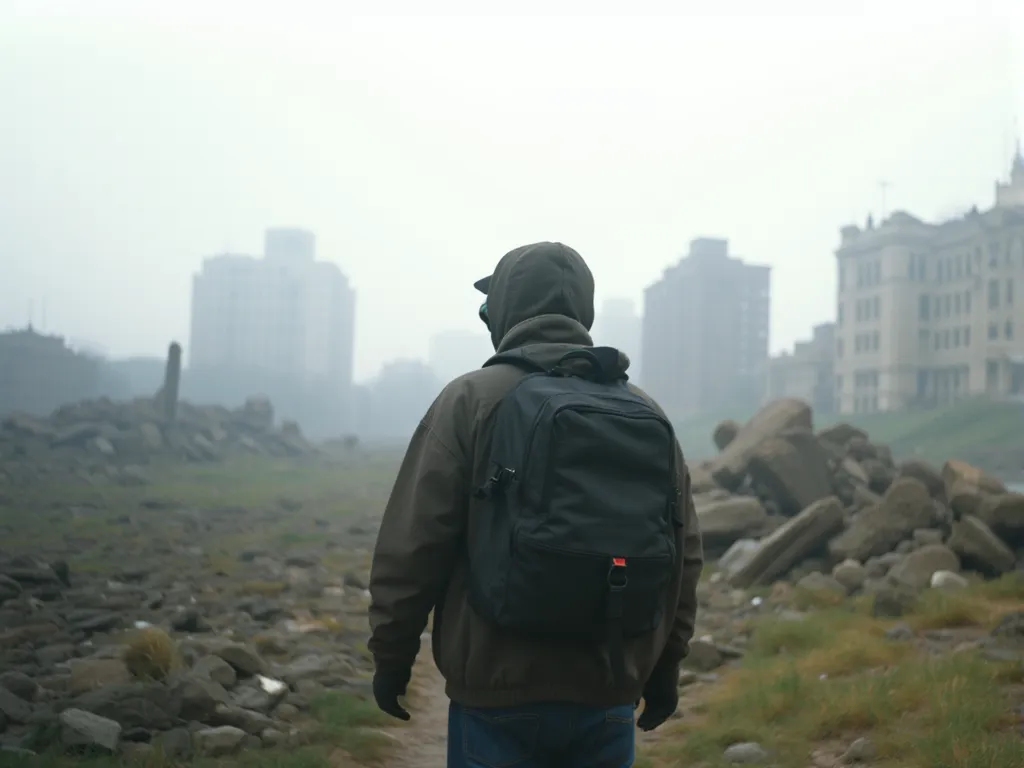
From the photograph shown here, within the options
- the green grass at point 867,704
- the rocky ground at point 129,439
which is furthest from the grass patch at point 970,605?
the rocky ground at point 129,439

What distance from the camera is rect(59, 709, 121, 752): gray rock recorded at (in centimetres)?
461

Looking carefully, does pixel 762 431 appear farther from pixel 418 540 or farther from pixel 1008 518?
pixel 418 540

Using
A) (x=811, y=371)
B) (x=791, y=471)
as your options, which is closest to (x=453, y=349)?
(x=811, y=371)

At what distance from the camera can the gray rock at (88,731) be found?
4.61m

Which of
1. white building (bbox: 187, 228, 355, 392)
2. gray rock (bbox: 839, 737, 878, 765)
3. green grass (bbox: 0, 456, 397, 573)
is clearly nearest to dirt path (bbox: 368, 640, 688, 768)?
gray rock (bbox: 839, 737, 878, 765)

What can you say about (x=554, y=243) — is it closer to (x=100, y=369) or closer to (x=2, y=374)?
(x=2, y=374)

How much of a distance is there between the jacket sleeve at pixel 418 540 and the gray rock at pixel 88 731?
9.78ft

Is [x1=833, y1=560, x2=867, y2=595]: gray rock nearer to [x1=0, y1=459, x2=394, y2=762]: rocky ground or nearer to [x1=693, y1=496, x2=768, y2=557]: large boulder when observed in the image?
[x1=693, y1=496, x2=768, y2=557]: large boulder

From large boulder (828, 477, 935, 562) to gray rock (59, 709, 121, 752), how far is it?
840cm

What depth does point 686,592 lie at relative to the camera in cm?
276

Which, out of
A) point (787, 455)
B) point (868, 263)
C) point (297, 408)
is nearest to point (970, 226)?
point (868, 263)

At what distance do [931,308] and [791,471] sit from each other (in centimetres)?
2980

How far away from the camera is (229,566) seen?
12180 millimetres

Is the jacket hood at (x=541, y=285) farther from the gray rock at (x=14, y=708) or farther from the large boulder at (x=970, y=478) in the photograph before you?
the large boulder at (x=970, y=478)
